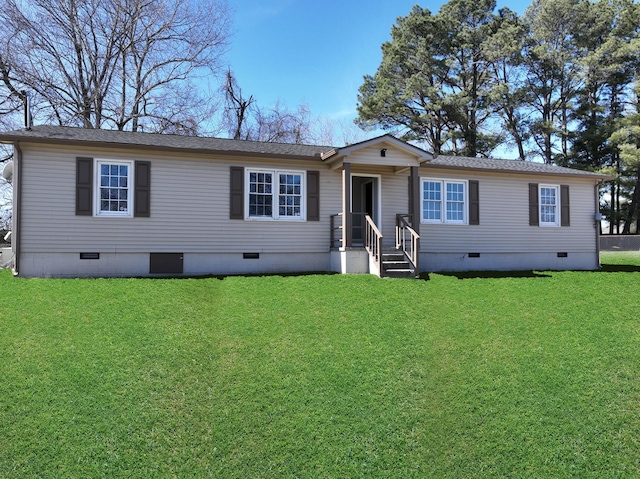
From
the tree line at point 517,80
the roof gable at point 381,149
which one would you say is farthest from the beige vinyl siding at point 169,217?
the tree line at point 517,80

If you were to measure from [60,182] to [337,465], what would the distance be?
961 centimetres

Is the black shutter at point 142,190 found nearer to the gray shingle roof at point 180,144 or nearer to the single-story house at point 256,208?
the single-story house at point 256,208

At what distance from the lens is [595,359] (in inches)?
243

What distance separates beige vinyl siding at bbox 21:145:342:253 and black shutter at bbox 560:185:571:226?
7835mm

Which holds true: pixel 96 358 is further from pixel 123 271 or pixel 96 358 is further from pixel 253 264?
pixel 253 264

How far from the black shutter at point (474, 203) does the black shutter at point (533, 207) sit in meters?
1.99

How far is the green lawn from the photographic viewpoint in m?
4.38

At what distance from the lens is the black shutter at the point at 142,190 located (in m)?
11.5

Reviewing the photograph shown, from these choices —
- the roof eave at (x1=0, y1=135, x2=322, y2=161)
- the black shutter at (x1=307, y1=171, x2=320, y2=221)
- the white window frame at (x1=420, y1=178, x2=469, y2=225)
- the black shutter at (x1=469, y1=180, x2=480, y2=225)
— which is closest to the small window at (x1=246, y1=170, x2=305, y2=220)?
the black shutter at (x1=307, y1=171, x2=320, y2=221)

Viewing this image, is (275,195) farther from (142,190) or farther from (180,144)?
(142,190)

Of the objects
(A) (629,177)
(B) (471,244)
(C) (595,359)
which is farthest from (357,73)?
(C) (595,359)

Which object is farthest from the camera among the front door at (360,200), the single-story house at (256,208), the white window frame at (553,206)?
the white window frame at (553,206)

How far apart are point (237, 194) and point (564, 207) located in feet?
35.2

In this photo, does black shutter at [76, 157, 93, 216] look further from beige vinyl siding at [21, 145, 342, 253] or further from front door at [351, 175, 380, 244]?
front door at [351, 175, 380, 244]
